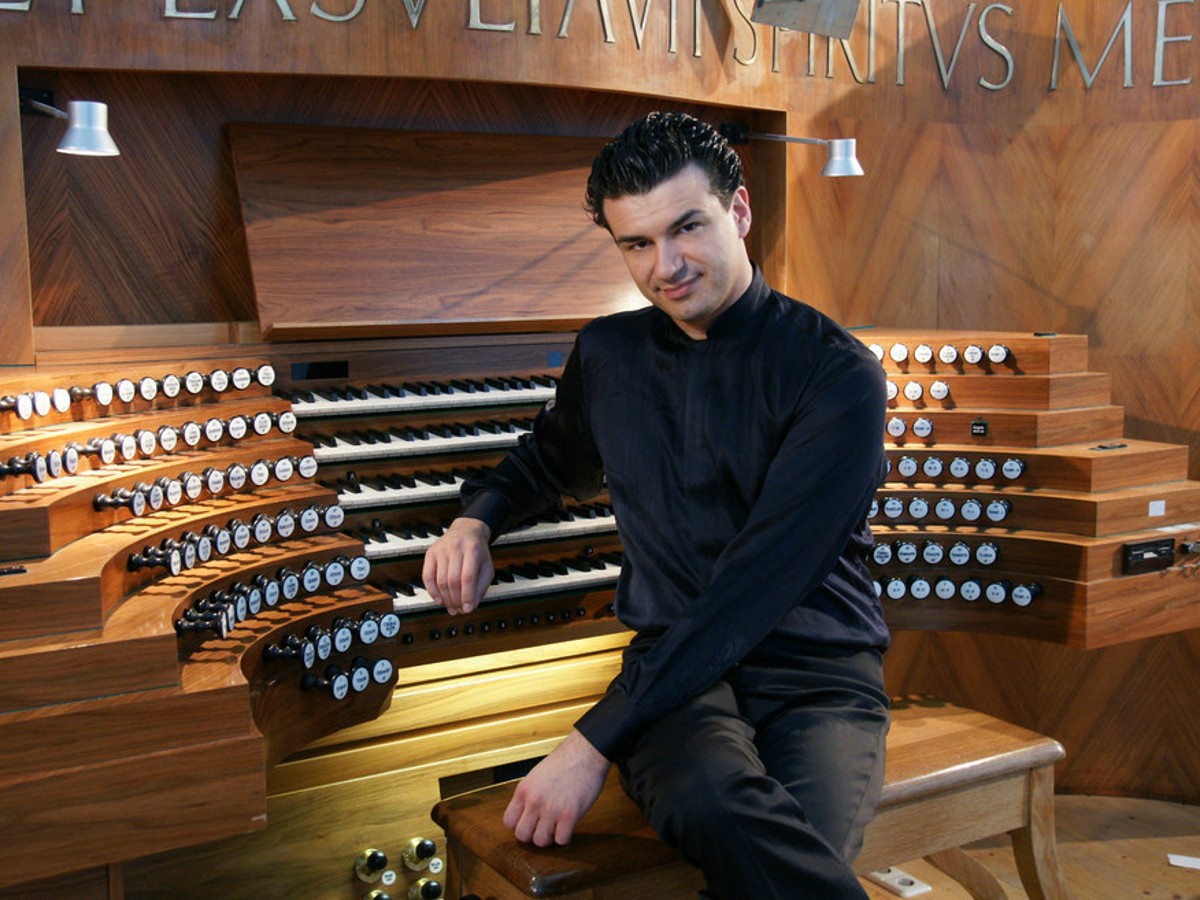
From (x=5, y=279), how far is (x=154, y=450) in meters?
0.79

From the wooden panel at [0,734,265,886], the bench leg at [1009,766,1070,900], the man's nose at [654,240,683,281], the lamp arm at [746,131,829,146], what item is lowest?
the bench leg at [1009,766,1070,900]

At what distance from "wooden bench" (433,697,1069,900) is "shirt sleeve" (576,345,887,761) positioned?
0.62ft

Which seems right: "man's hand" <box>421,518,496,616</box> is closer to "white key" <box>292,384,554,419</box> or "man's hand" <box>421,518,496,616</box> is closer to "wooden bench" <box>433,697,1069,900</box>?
"wooden bench" <box>433,697,1069,900</box>

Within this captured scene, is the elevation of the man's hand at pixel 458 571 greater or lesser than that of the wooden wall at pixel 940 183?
lesser

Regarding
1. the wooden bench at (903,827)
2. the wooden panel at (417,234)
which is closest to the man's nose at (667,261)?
the wooden bench at (903,827)

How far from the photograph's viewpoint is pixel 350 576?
108 inches

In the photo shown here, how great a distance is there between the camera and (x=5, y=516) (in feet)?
6.79

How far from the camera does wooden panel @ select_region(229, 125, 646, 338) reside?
3.35 meters

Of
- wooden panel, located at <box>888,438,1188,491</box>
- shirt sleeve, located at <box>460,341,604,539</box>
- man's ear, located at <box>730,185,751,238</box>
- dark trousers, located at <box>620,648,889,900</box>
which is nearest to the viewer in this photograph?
dark trousers, located at <box>620,648,889,900</box>

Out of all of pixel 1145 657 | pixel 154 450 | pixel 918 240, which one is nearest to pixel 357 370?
pixel 154 450

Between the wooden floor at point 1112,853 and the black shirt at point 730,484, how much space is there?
6.21ft

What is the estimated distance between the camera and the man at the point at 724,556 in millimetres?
1814

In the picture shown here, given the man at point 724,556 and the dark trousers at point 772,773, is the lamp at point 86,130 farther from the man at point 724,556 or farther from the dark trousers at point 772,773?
the dark trousers at point 772,773

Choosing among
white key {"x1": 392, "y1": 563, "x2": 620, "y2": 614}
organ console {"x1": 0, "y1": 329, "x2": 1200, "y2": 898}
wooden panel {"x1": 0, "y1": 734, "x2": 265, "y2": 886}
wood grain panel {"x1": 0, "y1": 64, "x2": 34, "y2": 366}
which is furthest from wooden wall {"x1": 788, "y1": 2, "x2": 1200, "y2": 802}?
wooden panel {"x1": 0, "y1": 734, "x2": 265, "y2": 886}
